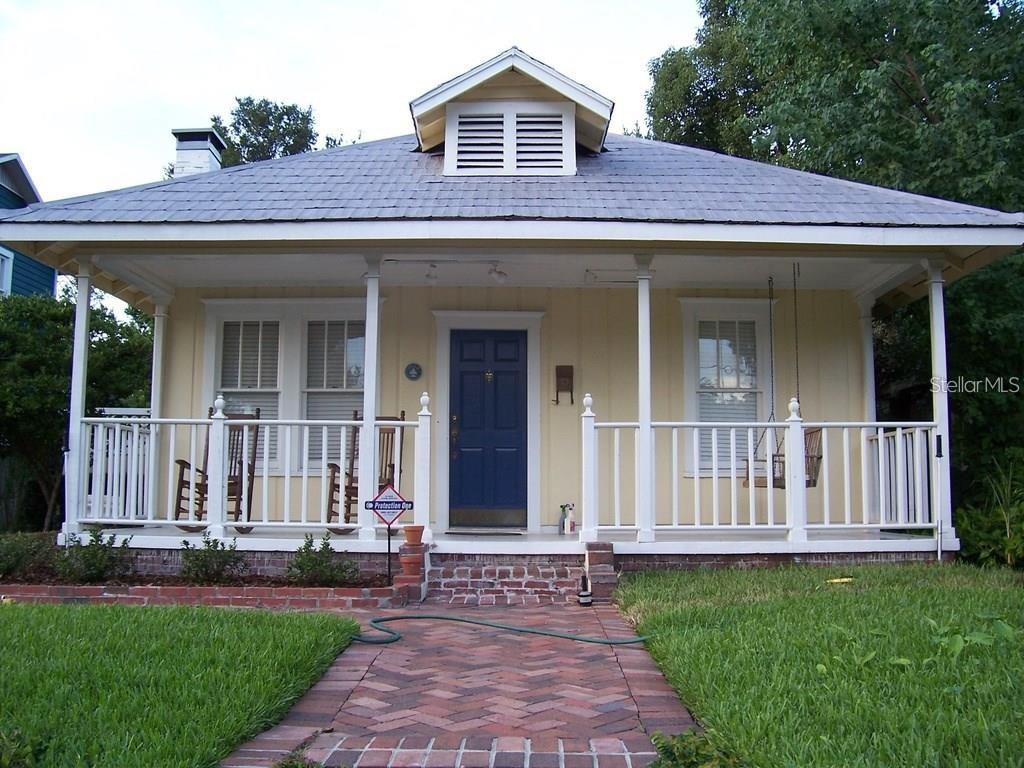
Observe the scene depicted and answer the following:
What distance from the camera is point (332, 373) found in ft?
30.9

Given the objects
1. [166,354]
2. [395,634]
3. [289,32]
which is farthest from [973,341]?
[289,32]

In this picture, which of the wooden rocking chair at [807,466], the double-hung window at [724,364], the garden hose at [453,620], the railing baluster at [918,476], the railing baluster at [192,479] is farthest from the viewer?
the double-hung window at [724,364]

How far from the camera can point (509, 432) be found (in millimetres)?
9219

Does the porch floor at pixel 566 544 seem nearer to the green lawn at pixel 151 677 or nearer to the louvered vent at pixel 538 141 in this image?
the green lawn at pixel 151 677

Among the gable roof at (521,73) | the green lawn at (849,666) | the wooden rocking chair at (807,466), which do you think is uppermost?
the gable roof at (521,73)

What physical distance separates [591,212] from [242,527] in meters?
4.11

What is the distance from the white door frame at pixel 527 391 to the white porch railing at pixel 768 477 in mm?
664

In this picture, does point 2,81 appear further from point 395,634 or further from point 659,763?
point 659,763

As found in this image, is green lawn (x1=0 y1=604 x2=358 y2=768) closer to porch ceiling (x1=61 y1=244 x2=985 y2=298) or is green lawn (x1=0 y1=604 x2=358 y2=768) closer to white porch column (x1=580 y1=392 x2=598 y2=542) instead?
white porch column (x1=580 y1=392 x2=598 y2=542)

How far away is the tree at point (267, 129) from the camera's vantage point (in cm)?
2978

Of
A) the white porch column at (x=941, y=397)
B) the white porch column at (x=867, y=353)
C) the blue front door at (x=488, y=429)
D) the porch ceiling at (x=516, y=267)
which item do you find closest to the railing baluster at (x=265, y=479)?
the porch ceiling at (x=516, y=267)

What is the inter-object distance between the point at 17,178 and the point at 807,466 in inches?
721

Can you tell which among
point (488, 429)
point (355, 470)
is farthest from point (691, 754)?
point (355, 470)

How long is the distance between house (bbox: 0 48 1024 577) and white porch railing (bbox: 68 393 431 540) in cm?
4
